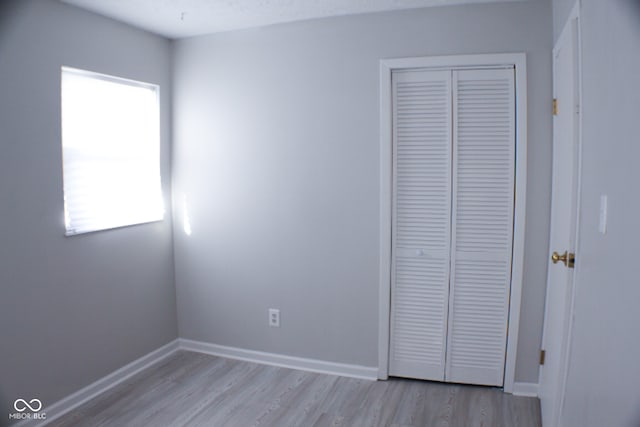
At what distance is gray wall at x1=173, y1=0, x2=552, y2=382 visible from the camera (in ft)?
8.89

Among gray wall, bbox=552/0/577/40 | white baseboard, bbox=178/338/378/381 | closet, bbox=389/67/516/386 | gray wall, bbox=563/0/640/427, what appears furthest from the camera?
white baseboard, bbox=178/338/378/381

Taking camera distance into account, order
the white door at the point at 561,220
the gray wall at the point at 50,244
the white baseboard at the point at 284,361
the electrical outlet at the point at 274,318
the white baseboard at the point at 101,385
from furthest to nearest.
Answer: the electrical outlet at the point at 274,318
the white baseboard at the point at 284,361
the white baseboard at the point at 101,385
the gray wall at the point at 50,244
the white door at the point at 561,220

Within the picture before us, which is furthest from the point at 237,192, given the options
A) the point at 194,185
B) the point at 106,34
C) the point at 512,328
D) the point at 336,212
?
the point at 512,328

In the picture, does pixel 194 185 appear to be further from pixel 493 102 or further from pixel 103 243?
pixel 493 102

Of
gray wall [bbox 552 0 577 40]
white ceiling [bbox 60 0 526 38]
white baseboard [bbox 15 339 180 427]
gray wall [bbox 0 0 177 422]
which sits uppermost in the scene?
white ceiling [bbox 60 0 526 38]

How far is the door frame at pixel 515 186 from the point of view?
266 centimetres

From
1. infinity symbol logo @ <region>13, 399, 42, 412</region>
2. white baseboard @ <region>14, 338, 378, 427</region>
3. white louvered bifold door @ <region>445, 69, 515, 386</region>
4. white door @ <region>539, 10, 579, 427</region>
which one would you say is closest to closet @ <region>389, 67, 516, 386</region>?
white louvered bifold door @ <region>445, 69, 515, 386</region>

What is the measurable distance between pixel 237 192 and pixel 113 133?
2.96ft

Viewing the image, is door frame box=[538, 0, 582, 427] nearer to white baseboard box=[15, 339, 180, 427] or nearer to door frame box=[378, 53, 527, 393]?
door frame box=[378, 53, 527, 393]

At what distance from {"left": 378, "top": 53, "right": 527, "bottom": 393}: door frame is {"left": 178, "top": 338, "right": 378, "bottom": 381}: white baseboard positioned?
138 mm

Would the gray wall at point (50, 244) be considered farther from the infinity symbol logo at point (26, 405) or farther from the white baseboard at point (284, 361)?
the white baseboard at point (284, 361)

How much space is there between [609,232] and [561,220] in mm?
1056

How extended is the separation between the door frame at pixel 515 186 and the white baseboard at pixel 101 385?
5.34 ft

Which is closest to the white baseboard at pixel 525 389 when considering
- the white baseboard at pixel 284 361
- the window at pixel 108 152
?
the white baseboard at pixel 284 361
